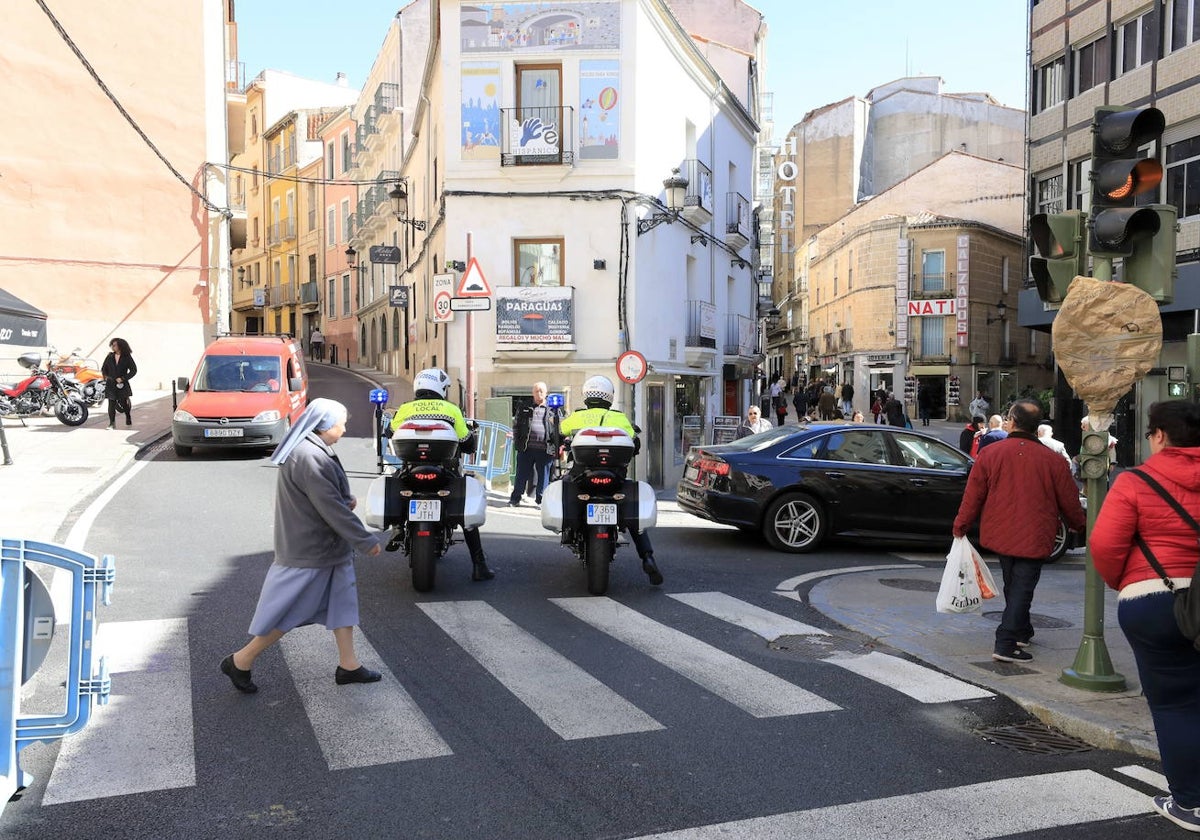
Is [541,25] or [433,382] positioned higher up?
[541,25]

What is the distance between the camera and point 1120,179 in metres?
5.61

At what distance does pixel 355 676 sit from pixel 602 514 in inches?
116

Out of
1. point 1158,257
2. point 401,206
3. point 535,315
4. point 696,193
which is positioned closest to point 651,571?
point 1158,257

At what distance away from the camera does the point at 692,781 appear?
430cm

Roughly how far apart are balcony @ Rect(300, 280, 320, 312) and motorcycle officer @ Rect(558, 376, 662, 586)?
47678 mm

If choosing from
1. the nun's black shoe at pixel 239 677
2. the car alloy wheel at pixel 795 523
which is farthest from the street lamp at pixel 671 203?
the nun's black shoe at pixel 239 677

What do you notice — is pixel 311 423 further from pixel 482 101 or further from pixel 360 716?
pixel 482 101

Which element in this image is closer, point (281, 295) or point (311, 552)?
point (311, 552)

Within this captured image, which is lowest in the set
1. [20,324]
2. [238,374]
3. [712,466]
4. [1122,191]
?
[712,466]

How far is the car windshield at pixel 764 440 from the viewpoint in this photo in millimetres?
11234

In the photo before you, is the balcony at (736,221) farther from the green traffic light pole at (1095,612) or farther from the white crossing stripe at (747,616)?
the green traffic light pole at (1095,612)

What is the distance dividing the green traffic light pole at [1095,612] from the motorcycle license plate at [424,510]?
173 inches

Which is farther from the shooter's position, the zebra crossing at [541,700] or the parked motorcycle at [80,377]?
the parked motorcycle at [80,377]

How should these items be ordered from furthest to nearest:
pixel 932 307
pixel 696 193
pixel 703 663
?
pixel 932 307 < pixel 696 193 < pixel 703 663
